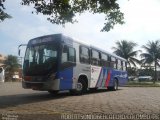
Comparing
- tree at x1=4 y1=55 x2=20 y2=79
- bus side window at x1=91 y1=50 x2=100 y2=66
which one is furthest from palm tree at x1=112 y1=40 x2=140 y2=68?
bus side window at x1=91 y1=50 x2=100 y2=66

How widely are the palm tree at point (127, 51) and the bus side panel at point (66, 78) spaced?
42028 millimetres

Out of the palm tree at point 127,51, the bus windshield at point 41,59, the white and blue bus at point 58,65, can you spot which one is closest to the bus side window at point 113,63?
the white and blue bus at point 58,65

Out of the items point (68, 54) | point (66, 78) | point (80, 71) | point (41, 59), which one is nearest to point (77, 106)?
point (66, 78)

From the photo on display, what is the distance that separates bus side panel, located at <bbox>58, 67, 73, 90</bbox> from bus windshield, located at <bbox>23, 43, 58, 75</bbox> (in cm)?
57

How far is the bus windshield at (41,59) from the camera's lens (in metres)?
13.1

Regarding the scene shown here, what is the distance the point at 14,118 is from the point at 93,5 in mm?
4742

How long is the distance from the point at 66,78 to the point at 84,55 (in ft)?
8.27

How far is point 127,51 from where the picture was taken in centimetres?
5531

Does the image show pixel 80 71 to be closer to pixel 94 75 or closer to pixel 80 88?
pixel 80 88

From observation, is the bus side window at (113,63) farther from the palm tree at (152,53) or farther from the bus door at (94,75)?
the palm tree at (152,53)

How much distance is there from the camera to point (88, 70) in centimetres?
1605

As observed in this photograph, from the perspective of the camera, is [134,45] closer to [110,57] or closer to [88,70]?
[110,57]

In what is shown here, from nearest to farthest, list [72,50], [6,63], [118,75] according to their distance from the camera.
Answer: [72,50] < [118,75] < [6,63]

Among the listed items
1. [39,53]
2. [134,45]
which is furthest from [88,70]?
[134,45]
